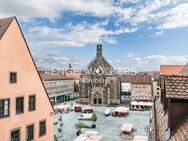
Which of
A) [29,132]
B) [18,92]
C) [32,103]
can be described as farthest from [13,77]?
[29,132]

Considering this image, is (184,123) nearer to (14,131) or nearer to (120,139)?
(14,131)

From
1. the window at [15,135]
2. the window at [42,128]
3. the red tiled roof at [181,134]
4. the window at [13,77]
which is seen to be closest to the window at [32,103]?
the window at [42,128]

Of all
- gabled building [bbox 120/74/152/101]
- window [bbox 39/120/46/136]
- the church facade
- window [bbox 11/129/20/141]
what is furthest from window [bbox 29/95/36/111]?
gabled building [bbox 120/74/152/101]

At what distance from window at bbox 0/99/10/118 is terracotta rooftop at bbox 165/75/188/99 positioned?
12.7 metres

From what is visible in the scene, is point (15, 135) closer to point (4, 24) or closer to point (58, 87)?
point (4, 24)

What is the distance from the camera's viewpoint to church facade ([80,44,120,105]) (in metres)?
94.8

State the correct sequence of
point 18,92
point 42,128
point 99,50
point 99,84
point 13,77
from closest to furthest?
point 13,77 → point 18,92 → point 42,128 → point 99,84 → point 99,50

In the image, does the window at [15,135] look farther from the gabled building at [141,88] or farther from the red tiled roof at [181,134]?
the gabled building at [141,88]

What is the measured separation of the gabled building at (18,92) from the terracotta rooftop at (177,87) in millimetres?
12562

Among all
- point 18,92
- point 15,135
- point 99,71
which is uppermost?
point 99,71

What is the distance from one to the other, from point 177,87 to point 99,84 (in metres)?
89.7

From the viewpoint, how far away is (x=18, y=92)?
1830 centimetres

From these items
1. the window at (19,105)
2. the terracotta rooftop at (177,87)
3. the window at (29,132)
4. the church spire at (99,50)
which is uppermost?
the church spire at (99,50)

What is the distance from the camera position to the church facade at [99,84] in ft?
311
